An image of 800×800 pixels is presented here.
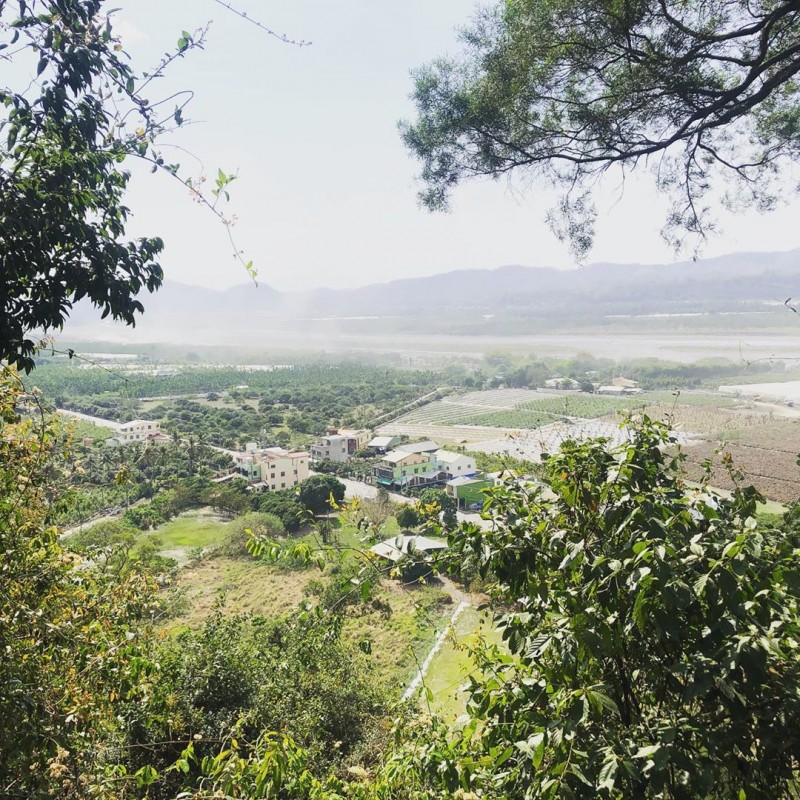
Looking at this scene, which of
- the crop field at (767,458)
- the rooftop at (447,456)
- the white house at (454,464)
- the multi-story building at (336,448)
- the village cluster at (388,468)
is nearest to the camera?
the crop field at (767,458)

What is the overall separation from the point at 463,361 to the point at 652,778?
5599 centimetres

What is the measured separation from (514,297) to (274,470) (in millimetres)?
97393

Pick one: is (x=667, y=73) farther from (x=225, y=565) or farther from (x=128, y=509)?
(x=128, y=509)

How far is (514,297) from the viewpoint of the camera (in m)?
110

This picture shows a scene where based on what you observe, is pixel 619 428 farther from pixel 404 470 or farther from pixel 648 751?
pixel 404 470

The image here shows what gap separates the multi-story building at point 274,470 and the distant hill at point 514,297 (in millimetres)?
21058

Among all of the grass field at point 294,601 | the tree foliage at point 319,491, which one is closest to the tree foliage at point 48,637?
the grass field at point 294,601

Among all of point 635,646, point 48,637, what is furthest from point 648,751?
point 48,637

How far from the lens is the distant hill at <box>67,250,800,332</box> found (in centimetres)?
5456

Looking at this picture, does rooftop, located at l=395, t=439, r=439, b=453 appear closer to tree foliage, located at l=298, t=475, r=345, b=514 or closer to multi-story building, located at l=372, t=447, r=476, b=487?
multi-story building, located at l=372, t=447, r=476, b=487

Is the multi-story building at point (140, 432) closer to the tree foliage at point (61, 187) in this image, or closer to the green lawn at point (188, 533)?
the green lawn at point (188, 533)

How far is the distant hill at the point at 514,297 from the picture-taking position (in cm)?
5456

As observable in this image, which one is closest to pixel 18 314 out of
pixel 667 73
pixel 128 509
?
pixel 667 73

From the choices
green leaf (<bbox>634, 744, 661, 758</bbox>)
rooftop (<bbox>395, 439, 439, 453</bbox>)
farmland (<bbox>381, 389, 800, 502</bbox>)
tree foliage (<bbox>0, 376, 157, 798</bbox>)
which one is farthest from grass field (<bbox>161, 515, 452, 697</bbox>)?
rooftop (<bbox>395, 439, 439, 453</bbox>)
